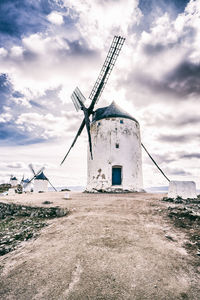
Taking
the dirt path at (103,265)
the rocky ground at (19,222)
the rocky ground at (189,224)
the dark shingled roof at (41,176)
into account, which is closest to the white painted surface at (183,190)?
the rocky ground at (189,224)

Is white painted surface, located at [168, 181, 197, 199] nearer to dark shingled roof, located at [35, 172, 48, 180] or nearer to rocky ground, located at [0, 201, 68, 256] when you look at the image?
rocky ground, located at [0, 201, 68, 256]

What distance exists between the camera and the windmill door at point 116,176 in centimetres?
1709

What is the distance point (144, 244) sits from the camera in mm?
4652

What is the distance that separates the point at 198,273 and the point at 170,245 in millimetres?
1061

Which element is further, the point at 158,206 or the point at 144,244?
the point at 158,206

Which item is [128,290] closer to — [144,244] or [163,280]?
[163,280]

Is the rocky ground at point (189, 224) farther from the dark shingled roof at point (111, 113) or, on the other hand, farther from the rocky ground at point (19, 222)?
the dark shingled roof at point (111, 113)

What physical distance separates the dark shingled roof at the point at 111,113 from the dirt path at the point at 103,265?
13.6 m

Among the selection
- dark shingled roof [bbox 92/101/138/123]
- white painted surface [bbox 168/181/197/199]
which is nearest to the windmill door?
dark shingled roof [bbox 92/101/138/123]

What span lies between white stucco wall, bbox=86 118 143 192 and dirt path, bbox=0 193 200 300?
11.0m

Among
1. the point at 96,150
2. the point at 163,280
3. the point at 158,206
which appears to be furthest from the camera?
the point at 96,150

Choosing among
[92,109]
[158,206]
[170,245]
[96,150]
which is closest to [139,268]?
[170,245]

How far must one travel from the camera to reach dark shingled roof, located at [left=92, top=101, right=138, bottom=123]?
59.9ft

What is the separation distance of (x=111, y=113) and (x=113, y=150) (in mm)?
4054
